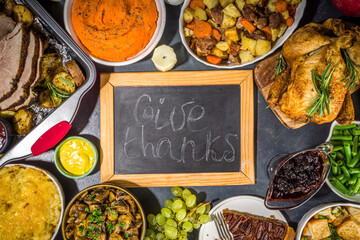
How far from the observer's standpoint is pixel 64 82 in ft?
4.49

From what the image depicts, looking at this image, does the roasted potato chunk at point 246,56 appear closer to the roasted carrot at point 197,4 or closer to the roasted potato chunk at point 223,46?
the roasted potato chunk at point 223,46

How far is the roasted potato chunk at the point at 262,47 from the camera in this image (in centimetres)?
139

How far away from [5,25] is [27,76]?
0.93 ft

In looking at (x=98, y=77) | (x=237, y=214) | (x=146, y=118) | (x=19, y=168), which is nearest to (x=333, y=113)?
(x=237, y=214)

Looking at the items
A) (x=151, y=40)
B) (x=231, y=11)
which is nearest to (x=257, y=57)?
(x=231, y=11)

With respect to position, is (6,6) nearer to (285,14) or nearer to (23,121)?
(23,121)

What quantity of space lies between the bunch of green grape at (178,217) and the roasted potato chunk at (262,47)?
2.98ft

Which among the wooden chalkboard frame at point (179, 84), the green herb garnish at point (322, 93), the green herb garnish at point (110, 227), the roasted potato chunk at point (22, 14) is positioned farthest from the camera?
the wooden chalkboard frame at point (179, 84)

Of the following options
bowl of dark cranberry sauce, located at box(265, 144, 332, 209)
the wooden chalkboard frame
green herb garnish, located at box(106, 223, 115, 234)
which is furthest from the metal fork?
green herb garnish, located at box(106, 223, 115, 234)

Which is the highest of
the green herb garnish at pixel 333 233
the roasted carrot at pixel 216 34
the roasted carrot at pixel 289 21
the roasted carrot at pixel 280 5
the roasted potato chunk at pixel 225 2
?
the roasted potato chunk at pixel 225 2

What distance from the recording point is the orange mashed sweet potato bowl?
131 cm

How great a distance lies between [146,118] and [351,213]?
136 centimetres

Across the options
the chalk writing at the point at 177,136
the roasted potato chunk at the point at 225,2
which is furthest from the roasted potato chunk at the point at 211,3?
the chalk writing at the point at 177,136

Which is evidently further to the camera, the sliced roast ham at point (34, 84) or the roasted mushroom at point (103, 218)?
the roasted mushroom at point (103, 218)
